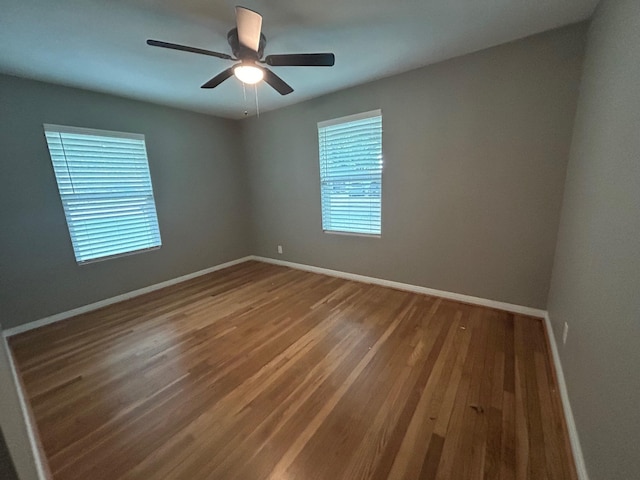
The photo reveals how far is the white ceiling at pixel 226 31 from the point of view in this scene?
1.62 metres

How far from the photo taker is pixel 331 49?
7.15 feet

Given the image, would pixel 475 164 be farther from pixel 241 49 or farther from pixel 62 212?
pixel 62 212

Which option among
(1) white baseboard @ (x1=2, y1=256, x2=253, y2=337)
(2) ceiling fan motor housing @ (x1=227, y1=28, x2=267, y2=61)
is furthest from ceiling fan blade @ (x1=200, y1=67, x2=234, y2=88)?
(1) white baseboard @ (x1=2, y1=256, x2=253, y2=337)

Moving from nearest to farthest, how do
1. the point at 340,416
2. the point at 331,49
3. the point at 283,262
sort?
1. the point at 340,416
2. the point at 331,49
3. the point at 283,262

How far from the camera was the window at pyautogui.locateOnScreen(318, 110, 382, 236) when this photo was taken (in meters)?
3.03

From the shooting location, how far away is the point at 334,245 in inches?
145

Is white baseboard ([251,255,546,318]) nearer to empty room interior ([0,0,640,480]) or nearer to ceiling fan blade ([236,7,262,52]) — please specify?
empty room interior ([0,0,640,480])

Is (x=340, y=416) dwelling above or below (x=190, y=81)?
below

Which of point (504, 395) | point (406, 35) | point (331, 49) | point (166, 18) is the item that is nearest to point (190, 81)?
point (166, 18)

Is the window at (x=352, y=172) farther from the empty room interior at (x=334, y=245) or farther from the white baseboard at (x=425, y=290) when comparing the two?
the white baseboard at (x=425, y=290)

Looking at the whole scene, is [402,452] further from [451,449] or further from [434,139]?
[434,139]

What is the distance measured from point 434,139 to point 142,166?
143 inches

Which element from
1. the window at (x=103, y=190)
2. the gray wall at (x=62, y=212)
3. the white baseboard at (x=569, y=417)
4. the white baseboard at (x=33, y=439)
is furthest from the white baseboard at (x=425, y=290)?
the white baseboard at (x=33, y=439)

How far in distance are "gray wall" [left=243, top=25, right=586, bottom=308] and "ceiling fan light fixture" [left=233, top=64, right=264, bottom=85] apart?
4.90 feet
